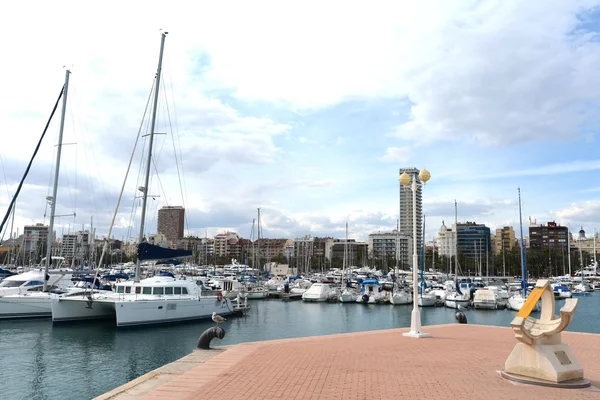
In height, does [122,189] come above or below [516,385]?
above

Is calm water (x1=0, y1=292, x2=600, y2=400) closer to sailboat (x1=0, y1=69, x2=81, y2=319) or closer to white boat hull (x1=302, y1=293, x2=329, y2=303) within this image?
sailboat (x1=0, y1=69, x2=81, y2=319)

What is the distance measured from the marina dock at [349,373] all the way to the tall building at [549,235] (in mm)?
192091

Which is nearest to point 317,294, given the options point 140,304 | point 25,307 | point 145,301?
point 145,301

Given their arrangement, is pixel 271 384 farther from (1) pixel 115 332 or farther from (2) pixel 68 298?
(2) pixel 68 298

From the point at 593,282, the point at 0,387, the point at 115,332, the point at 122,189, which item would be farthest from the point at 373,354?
the point at 593,282

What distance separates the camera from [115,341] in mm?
28359

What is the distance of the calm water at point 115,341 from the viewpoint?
18.5 meters

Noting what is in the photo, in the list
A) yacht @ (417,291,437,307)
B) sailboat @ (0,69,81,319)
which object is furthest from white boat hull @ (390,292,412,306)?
sailboat @ (0,69,81,319)

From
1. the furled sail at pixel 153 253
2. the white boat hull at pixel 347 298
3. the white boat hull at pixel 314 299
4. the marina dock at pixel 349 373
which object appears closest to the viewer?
the marina dock at pixel 349 373

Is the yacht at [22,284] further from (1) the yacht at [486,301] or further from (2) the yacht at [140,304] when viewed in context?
(1) the yacht at [486,301]

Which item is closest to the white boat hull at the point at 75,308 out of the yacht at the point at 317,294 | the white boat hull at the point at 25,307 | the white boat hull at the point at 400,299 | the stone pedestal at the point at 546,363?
the white boat hull at the point at 25,307

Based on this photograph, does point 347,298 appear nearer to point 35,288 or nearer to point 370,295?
point 370,295

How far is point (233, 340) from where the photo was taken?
1195 inches

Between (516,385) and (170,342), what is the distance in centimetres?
2322
